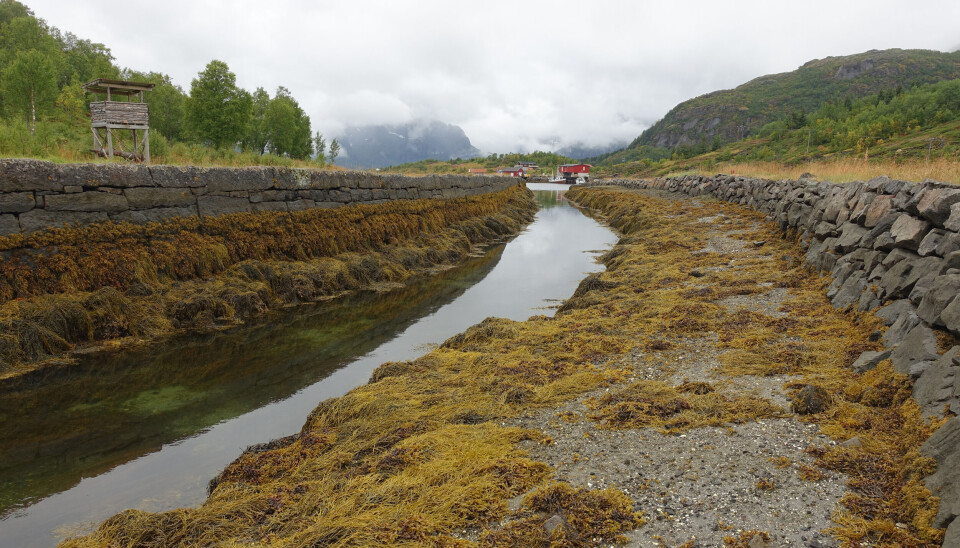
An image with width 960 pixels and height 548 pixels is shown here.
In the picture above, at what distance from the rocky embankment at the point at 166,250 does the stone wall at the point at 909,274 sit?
10.1 metres

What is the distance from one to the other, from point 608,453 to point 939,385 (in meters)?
2.76

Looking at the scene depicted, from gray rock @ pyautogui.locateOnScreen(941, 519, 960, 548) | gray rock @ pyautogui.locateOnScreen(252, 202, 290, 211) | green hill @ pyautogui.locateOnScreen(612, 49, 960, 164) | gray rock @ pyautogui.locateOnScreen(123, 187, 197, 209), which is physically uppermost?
green hill @ pyautogui.locateOnScreen(612, 49, 960, 164)

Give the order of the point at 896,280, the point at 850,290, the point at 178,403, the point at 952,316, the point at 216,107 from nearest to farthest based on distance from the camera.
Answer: the point at 952,316
the point at 896,280
the point at 178,403
the point at 850,290
the point at 216,107

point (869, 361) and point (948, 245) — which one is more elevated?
point (948, 245)

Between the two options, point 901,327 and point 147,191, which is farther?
point 147,191

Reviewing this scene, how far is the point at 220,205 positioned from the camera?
11.7 metres

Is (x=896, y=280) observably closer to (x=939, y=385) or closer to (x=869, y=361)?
(x=869, y=361)

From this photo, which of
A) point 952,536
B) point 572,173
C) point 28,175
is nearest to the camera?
point 952,536

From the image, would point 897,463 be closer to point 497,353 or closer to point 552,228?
point 497,353

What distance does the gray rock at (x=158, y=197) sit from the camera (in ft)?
32.4

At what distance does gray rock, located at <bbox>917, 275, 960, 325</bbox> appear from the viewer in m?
4.78

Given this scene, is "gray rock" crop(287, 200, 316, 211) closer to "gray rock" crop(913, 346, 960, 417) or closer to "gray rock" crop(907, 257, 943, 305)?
"gray rock" crop(907, 257, 943, 305)

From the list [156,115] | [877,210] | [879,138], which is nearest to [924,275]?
[877,210]

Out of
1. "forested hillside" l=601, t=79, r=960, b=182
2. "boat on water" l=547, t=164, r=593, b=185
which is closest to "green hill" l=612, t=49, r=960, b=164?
"boat on water" l=547, t=164, r=593, b=185
